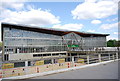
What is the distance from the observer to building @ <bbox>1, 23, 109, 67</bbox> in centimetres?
4308

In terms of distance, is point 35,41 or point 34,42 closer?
point 34,42

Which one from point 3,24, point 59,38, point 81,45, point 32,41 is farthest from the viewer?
point 81,45

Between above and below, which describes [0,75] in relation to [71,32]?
below

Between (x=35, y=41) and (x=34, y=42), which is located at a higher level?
(x=35, y=41)

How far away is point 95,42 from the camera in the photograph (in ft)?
236

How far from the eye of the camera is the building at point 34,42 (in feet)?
141

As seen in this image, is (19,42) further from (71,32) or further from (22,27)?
(71,32)

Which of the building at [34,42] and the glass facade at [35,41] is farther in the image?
the glass facade at [35,41]

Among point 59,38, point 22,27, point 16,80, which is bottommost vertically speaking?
point 16,80

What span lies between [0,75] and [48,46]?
159 ft

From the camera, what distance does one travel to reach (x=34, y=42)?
49.7 meters

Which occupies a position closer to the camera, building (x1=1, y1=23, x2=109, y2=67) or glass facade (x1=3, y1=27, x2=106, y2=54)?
building (x1=1, y1=23, x2=109, y2=67)

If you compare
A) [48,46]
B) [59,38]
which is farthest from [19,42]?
[59,38]

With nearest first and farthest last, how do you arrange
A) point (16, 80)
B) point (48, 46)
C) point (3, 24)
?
point (16, 80) < point (3, 24) < point (48, 46)
